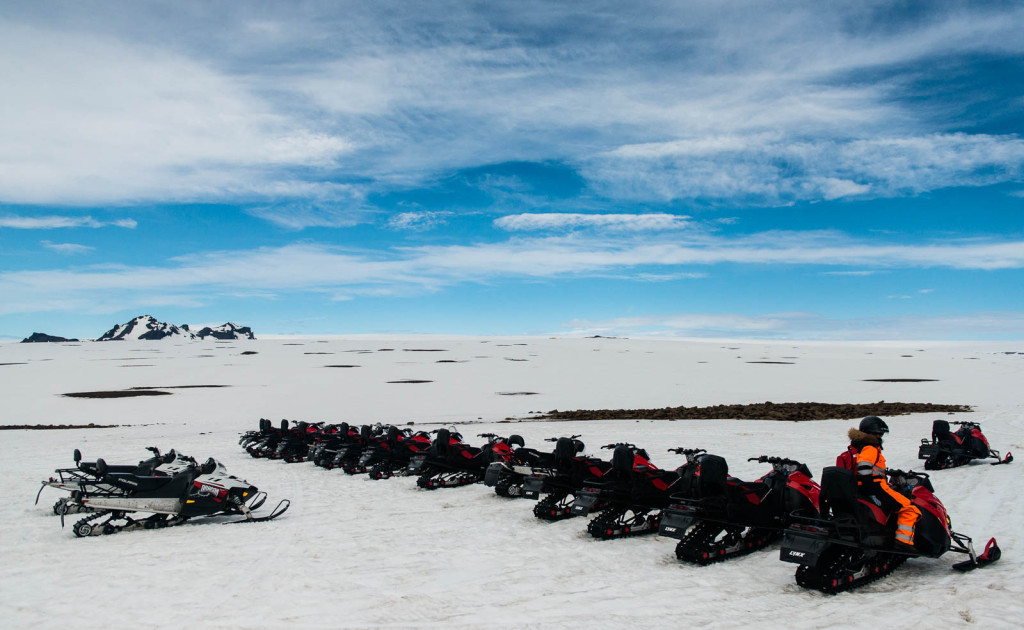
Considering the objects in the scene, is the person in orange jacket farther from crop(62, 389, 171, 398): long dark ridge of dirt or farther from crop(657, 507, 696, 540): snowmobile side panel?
crop(62, 389, 171, 398): long dark ridge of dirt

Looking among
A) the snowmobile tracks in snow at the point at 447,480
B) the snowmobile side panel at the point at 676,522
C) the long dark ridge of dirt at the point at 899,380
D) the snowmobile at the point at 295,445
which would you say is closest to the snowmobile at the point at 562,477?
the snowmobile side panel at the point at 676,522

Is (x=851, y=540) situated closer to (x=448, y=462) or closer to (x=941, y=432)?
(x=448, y=462)

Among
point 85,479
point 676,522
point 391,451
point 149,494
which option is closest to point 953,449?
point 676,522

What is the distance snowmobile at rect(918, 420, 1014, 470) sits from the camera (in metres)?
15.1

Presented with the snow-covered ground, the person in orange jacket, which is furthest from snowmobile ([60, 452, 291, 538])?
the person in orange jacket

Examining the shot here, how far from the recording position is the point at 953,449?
15227mm

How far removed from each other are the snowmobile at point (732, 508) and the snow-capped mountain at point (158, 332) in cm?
14438

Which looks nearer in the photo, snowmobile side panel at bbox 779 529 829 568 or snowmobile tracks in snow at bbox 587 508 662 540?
snowmobile side panel at bbox 779 529 829 568

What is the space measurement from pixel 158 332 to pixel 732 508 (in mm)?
149656

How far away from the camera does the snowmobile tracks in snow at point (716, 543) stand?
28.9ft

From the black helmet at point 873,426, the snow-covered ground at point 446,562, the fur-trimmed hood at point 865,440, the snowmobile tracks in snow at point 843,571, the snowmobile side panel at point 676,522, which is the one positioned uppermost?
the black helmet at point 873,426

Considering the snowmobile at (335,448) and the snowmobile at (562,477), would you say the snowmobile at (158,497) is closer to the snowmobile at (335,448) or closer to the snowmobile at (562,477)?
the snowmobile at (562,477)

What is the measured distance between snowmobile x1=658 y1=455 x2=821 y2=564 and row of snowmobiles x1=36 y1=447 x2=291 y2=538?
7209mm

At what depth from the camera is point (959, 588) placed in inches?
291
